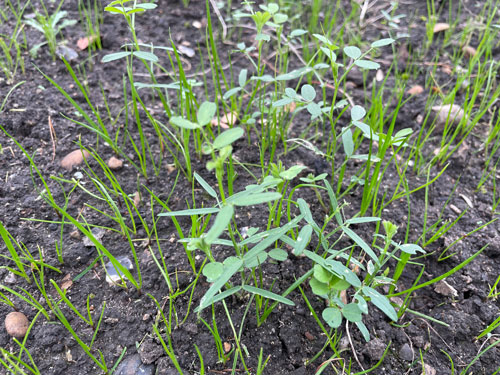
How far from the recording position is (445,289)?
1376 mm

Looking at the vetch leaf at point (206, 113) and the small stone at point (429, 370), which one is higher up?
the vetch leaf at point (206, 113)

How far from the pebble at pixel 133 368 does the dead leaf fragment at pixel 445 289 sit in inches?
37.7

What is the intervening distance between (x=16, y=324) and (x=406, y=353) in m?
1.16

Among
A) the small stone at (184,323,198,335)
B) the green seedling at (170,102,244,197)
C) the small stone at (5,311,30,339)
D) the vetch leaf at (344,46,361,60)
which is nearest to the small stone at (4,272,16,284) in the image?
the small stone at (5,311,30,339)

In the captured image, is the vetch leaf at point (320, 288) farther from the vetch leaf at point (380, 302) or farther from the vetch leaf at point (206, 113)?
the vetch leaf at point (206, 113)

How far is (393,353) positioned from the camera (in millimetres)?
1230

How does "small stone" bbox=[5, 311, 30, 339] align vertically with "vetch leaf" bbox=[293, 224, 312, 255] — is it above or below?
below

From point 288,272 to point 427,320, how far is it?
0.47 m

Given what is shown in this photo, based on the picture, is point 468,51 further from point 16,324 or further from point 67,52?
point 16,324

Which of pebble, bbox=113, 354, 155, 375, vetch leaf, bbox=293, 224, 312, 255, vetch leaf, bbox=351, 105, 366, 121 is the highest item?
vetch leaf, bbox=351, 105, 366, 121

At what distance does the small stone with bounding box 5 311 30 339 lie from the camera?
119cm

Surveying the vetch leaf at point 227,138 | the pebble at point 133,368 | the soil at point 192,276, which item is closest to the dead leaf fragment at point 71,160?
the soil at point 192,276

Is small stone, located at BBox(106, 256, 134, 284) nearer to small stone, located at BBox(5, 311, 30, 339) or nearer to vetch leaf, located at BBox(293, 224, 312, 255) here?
small stone, located at BBox(5, 311, 30, 339)

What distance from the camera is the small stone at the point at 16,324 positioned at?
1.19 m
